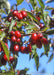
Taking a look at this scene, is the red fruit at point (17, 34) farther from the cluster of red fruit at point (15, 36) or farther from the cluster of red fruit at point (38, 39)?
the cluster of red fruit at point (38, 39)

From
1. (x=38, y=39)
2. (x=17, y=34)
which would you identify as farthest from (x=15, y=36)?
(x=38, y=39)

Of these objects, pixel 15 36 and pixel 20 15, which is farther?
pixel 20 15

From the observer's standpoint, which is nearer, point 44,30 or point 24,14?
point 44,30

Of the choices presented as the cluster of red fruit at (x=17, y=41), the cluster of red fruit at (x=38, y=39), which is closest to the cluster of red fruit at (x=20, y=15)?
the cluster of red fruit at (x=17, y=41)

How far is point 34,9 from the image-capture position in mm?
1843

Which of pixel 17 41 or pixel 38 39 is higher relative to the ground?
pixel 17 41

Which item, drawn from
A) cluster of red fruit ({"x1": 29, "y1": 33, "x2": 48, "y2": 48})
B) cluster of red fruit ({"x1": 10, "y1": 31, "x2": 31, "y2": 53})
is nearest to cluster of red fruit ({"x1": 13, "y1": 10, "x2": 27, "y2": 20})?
cluster of red fruit ({"x1": 10, "y1": 31, "x2": 31, "y2": 53})

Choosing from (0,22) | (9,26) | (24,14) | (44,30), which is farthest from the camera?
(0,22)

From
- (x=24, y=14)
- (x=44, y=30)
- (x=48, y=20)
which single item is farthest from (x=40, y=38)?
(x=24, y=14)

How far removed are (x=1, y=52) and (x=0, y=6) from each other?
421mm

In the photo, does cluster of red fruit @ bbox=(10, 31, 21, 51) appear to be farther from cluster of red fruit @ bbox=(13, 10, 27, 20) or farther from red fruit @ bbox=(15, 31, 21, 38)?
cluster of red fruit @ bbox=(13, 10, 27, 20)

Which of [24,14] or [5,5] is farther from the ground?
[5,5]

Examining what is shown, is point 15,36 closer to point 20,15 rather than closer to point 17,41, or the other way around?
point 17,41

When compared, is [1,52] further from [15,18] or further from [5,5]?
[5,5]
